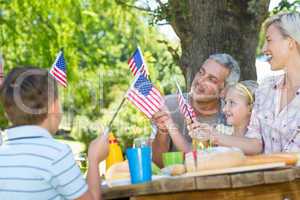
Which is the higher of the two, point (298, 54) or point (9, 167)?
point (298, 54)

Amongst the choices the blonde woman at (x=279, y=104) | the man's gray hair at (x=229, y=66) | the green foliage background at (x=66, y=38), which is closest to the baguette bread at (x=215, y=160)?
the blonde woman at (x=279, y=104)

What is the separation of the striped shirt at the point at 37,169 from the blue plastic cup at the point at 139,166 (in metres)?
0.27

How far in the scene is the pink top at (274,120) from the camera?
411cm

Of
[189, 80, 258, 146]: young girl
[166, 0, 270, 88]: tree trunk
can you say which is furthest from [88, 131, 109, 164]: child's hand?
[166, 0, 270, 88]: tree trunk

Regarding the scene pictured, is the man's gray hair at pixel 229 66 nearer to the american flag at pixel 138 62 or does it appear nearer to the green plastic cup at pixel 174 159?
the american flag at pixel 138 62

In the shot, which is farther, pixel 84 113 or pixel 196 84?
pixel 84 113

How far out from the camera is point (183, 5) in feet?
20.7

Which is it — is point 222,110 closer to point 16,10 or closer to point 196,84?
point 196,84

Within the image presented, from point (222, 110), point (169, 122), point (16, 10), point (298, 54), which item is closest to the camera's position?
point (298, 54)

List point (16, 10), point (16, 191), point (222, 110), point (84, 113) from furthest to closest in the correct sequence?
point (84, 113) < point (16, 10) < point (222, 110) < point (16, 191)

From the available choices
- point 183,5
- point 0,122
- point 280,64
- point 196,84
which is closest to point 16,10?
point 0,122

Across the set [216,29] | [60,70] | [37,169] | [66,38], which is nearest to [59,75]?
[60,70]

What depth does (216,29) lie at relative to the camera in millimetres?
6160

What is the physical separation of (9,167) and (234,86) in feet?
6.30
